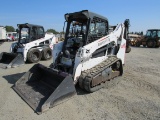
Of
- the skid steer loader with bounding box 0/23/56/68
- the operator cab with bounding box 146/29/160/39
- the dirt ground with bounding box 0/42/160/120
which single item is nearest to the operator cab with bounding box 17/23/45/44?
the skid steer loader with bounding box 0/23/56/68

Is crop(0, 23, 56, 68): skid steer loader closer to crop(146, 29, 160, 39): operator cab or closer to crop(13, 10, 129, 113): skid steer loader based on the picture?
crop(13, 10, 129, 113): skid steer loader

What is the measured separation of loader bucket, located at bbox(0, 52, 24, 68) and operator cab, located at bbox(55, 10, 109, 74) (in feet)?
12.3

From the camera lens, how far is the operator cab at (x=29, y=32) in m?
10.3

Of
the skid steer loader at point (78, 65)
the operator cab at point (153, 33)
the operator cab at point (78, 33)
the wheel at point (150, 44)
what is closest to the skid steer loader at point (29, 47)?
the skid steer loader at point (78, 65)

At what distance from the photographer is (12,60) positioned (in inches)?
366

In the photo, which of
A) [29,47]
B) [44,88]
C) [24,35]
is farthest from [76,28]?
[24,35]

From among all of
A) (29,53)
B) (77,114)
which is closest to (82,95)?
(77,114)

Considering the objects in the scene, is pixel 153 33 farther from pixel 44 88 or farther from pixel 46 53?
pixel 44 88

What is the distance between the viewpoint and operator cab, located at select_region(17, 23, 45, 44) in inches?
406

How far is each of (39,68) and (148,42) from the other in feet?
59.7

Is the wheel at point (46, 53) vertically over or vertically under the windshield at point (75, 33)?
under

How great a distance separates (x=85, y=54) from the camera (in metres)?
5.20

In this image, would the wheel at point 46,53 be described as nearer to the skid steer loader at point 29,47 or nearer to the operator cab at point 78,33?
the skid steer loader at point 29,47

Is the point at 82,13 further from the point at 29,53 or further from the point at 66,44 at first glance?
the point at 29,53
